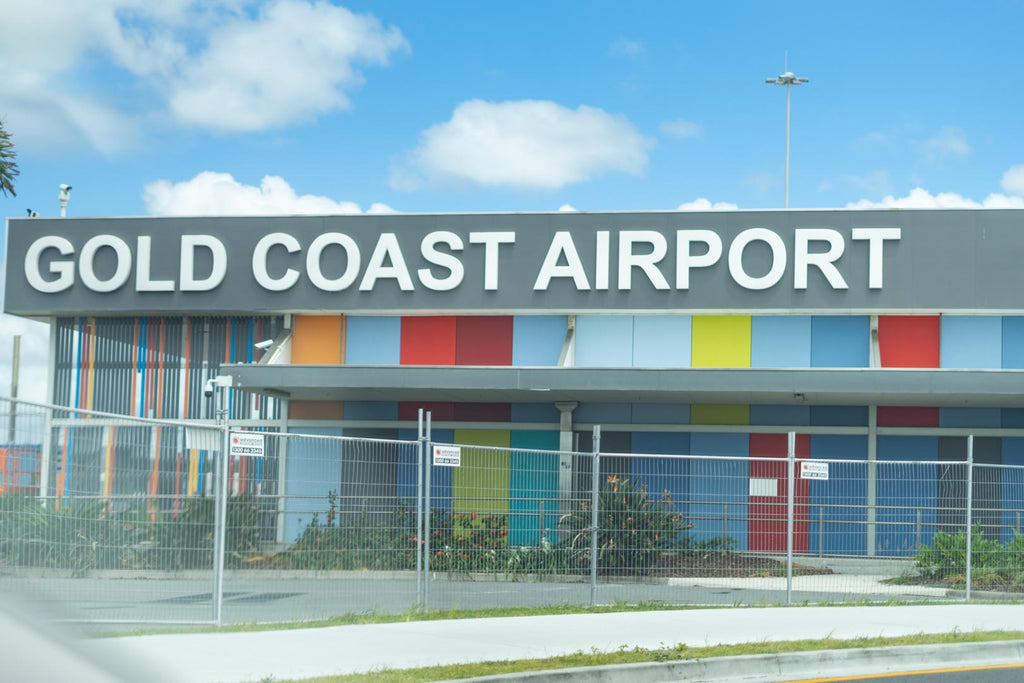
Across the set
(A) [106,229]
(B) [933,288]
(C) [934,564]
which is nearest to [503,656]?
(C) [934,564]

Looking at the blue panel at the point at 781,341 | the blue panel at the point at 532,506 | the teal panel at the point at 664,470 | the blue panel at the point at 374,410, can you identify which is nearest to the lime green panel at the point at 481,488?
the blue panel at the point at 532,506

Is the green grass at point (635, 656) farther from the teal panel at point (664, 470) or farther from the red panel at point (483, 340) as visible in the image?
the red panel at point (483, 340)

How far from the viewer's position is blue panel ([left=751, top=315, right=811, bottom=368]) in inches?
987

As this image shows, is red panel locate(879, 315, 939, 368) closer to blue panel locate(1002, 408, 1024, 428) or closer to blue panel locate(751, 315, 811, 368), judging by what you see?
blue panel locate(751, 315, 811, 368)

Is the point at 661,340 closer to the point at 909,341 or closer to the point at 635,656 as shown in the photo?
the point at 909,341

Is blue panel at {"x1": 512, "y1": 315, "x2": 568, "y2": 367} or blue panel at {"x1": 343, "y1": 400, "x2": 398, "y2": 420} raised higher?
blue panel at {"x1": 512, "y1": 315, "x2": 568, "y2": 367}

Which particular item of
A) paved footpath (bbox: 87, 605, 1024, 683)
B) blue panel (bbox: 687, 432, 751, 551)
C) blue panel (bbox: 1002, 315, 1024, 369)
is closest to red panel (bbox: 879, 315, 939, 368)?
blue panel (bbox: 1002, 315, 1024, 369)

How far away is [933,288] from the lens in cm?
2455

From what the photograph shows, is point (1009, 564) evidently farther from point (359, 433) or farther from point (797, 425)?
point (359, 433)

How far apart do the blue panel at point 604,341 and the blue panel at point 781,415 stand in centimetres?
292

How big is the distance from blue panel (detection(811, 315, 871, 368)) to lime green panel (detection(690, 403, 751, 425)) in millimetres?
1819

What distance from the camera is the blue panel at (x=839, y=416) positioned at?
24578 millimetres

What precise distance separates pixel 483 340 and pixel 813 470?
36.3 feet

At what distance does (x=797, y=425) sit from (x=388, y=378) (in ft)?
28.8
